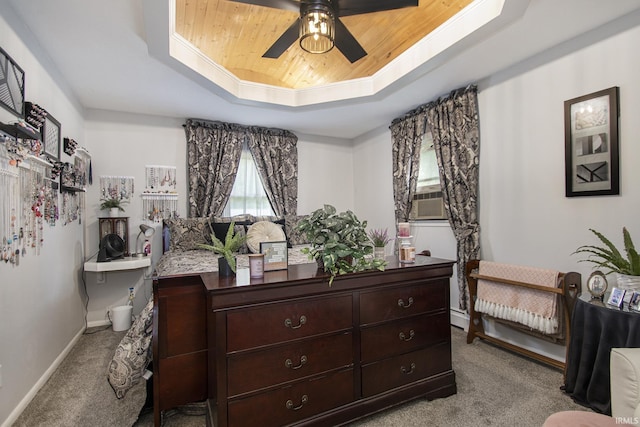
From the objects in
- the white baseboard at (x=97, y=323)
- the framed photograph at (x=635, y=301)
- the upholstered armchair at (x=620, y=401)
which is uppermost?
the framed photograph at (x=635, y=301)

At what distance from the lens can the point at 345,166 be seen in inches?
197

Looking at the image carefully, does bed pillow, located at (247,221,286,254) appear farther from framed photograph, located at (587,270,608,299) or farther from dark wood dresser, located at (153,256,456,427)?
framed photograph, located at (587,270,608,299)

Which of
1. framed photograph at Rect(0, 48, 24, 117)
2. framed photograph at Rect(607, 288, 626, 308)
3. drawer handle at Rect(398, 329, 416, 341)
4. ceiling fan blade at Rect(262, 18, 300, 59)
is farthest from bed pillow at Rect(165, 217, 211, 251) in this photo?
framed photograph at Rect(607, 288, 626, 308)

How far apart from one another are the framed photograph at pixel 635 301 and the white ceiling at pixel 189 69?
1.81m

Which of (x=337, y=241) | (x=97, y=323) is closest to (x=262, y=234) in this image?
(x=337, y=241)

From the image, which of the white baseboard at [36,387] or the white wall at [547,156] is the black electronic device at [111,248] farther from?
the white wall at [547,156]

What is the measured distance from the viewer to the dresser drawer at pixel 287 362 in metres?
1.39

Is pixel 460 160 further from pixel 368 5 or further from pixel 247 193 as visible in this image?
pixel 247 193

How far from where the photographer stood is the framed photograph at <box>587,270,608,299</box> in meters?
1.78

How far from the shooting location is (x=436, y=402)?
1.89 m

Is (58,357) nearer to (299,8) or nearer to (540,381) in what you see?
(299,8)

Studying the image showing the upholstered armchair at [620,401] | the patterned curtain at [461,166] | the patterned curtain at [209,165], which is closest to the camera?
the upholstered armchair at [620,401]

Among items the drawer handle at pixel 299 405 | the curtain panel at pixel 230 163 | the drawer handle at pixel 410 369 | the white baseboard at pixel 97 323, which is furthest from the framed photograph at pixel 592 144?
the white baseboard at pixel 97 323

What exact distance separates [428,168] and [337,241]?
2369 millimetres
